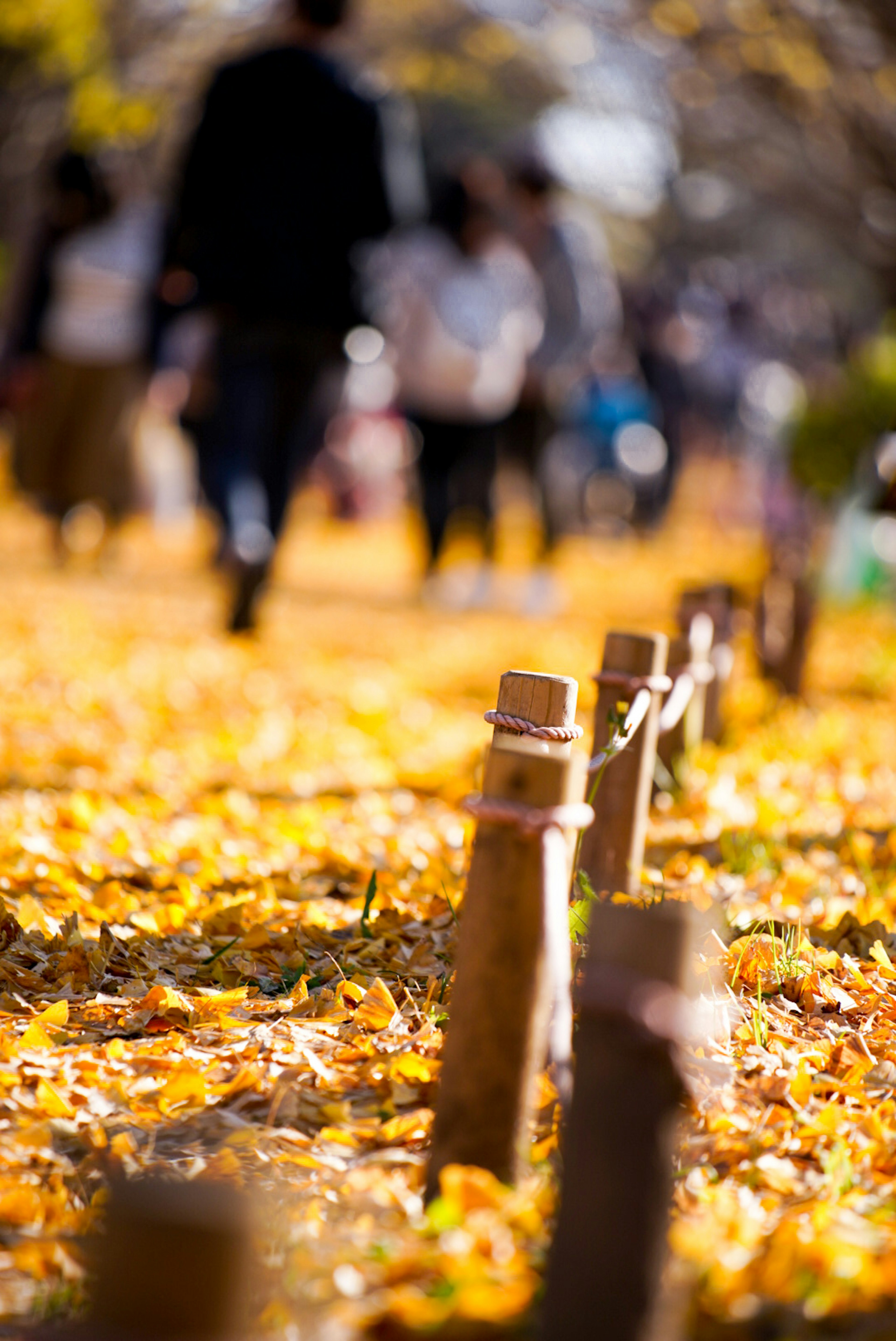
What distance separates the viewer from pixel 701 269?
24531 mm

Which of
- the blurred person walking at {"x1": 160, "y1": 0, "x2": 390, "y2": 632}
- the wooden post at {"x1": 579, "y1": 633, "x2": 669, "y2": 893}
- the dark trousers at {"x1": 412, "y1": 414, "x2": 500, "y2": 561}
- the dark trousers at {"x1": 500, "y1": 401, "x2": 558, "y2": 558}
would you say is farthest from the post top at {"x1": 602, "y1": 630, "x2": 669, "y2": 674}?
the dark trousers at {"x1": 500, "y1": 401, "x2": 558, "y2": 558}

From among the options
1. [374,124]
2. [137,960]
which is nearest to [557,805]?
[137,960]

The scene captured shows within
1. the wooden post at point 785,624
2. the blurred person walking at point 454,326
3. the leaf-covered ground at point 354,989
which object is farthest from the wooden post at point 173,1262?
the blurred person walking at point 454,326

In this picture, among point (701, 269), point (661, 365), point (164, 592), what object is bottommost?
point (164, 592)

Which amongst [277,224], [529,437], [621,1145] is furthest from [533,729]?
[529,437]

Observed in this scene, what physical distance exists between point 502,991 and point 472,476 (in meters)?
6.99

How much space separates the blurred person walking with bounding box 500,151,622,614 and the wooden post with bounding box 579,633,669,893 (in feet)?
19.0

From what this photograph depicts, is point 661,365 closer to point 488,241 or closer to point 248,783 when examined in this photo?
point 488,241

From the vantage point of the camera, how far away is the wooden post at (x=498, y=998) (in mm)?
1813

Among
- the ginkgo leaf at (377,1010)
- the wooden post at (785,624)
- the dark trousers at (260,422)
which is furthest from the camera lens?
the dark trousers at (260,422)

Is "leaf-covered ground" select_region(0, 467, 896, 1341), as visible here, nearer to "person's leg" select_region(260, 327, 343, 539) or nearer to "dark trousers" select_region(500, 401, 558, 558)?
"person's leg" select_region(260, 327, 343, 539)

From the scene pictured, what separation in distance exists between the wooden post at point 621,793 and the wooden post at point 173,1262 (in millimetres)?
1564

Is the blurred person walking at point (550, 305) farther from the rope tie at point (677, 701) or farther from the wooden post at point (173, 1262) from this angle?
the wooden post at point (173, 1262)

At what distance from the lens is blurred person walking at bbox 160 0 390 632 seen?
6.12 metres
